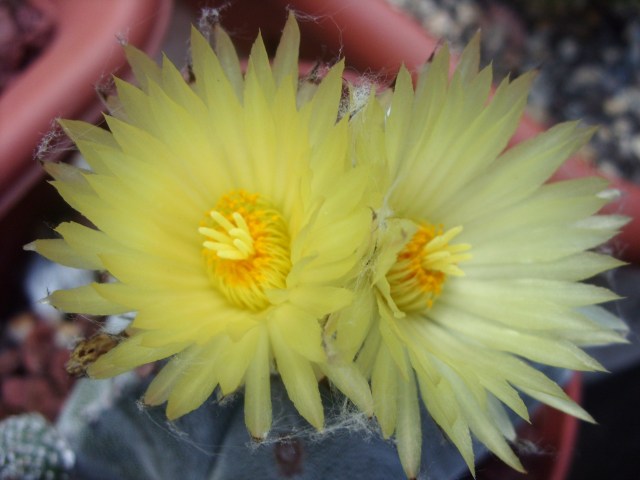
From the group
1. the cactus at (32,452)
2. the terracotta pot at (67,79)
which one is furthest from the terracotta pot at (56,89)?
the cactus at (32,452)

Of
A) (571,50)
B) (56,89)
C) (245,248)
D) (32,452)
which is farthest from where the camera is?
(571,50)

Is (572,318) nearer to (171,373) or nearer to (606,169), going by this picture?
(171,373)

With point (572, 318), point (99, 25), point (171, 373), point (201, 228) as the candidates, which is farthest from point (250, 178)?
point (99, 25)

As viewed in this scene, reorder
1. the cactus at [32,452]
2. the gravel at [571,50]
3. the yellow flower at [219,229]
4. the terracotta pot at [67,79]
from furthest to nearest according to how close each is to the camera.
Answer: the gravel at [571,50] < the terracotta pot at [67,79] < the cactus at [32,452] < the yellow flower at [219,229]

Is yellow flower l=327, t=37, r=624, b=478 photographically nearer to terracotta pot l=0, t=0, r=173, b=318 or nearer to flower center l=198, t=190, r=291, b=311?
flower center l=198, t=190, r=291, b=311

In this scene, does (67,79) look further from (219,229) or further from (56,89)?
(219,229)

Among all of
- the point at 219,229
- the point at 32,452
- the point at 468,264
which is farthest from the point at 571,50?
the point at 32,452

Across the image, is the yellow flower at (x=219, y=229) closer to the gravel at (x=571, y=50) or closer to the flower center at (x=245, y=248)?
the flower center at (x=245, y=248)
